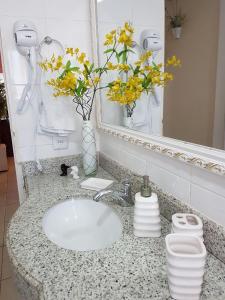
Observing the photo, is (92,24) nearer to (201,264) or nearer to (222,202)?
(222,202)

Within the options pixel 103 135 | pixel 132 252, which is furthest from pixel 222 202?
pixel 103 135

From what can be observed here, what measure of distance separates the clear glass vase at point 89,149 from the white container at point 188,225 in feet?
2.32

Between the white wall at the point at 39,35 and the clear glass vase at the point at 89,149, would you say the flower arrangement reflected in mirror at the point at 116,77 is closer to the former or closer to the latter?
the clear glass vase at the point at 89,149

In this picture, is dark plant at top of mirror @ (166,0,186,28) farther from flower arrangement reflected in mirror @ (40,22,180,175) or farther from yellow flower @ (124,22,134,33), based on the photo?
yellow flower @ (124,22,134,33)

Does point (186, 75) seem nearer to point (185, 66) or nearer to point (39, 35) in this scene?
point (185, 66)

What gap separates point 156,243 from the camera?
0.67 metres

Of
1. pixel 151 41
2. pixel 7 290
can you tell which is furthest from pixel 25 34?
pixel 7 290

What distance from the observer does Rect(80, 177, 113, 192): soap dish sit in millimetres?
1071

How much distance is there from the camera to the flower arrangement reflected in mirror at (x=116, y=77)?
0.92 metres

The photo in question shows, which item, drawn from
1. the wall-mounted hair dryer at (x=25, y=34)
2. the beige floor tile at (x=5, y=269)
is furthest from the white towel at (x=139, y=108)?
the beige floor tile at (x=5, y=269)

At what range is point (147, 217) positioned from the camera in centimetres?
68

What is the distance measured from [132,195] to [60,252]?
1.36ft

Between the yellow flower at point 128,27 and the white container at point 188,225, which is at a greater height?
the yellow flower at point 128,27

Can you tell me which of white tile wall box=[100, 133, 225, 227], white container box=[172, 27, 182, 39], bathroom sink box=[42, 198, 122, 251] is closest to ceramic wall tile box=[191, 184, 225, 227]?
white tile wall box=[100, 133, 225, 227]
